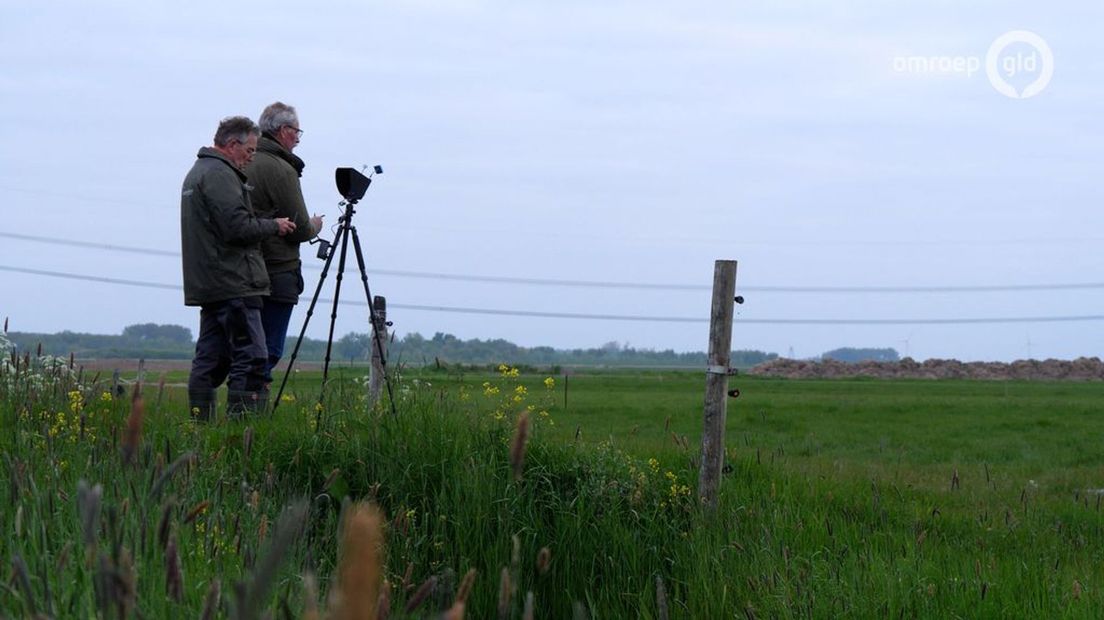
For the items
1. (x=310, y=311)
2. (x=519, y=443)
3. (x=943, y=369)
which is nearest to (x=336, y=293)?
(x=310, y=311)

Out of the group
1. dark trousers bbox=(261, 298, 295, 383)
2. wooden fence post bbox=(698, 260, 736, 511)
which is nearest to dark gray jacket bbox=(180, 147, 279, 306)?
dark trousers bbox=(261, 298, 295, 383)

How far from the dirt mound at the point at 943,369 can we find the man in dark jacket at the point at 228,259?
1442 inches

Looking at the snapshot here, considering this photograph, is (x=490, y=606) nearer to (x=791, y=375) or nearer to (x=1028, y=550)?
(x=1028, y=550)

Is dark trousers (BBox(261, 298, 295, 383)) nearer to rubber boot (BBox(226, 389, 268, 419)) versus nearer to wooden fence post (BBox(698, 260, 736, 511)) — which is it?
rubber boot (BBox(226, 389, 268, 419))

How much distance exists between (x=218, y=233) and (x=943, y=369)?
41.2m

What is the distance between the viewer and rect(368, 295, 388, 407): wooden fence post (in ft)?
29.7

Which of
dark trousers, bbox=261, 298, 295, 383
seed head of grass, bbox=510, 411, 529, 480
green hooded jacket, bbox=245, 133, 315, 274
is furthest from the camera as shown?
dark trousers, bbox=261, 298, 295, 383

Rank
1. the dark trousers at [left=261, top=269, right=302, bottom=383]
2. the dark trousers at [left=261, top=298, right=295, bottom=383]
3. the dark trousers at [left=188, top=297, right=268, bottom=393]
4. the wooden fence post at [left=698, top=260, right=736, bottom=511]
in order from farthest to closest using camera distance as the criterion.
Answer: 1. the dark trousers at [left=261, top=298, right=295, bottom=383]
2. the dark trousers at [left=261, top=269, right=302, bottom=383]
3. the dark trousers at [left=188, top=297, right=268, bottom=393]
4. the wooden fence post at [left=698, top=260, right=736, bottom=511]

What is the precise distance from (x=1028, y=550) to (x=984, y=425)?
11.1m

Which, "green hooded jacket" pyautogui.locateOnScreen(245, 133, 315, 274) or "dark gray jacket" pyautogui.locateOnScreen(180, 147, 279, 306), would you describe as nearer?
"dark gray jacket" pyautogui.locateOnScreen(180, 147, 279, 306)

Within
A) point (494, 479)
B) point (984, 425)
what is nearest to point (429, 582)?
point (494, 479)

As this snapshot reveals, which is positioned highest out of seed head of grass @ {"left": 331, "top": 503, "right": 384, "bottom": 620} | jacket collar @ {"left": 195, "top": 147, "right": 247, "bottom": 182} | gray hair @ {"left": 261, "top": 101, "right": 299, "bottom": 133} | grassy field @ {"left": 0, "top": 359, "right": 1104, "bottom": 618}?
gray hair @ {"left": 261, "top": 101, "right": 299, "bottom": 133}

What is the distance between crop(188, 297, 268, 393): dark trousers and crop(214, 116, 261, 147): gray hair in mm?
1112

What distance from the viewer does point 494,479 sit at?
705cm
